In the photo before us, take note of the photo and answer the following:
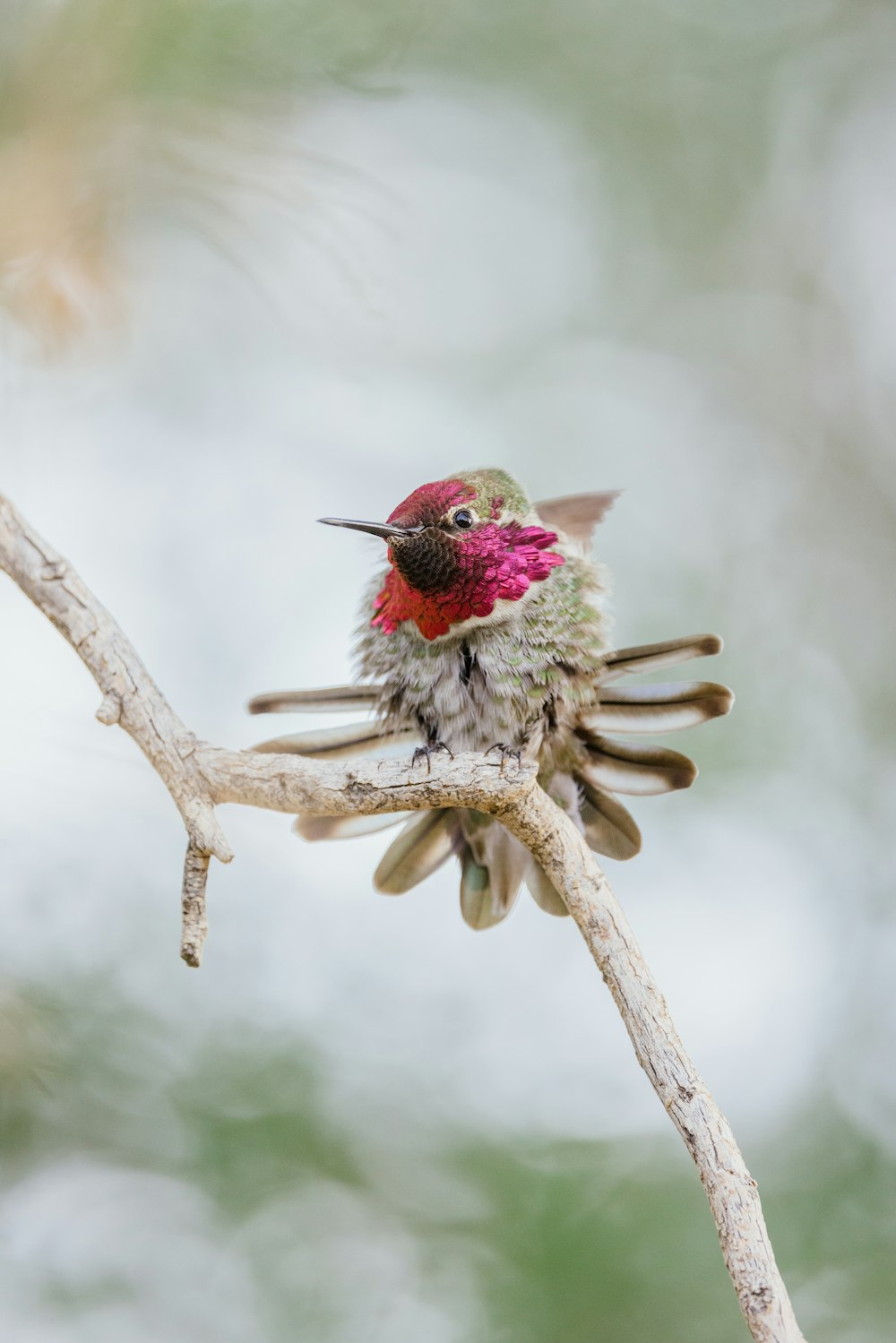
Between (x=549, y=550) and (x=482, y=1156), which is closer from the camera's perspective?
(x=549, y=550)

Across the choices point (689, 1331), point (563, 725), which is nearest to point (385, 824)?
point (563, 725)

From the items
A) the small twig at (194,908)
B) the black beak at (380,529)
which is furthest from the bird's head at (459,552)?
the small twig at (194,908)

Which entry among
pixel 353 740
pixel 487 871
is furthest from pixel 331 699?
pixel 487 871

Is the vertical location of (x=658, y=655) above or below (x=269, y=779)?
above

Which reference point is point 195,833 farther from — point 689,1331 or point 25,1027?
point 689,1331

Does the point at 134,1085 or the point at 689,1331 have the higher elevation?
the point at 134,1085

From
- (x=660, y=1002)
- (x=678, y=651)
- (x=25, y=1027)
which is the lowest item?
(x=660, y=1002)

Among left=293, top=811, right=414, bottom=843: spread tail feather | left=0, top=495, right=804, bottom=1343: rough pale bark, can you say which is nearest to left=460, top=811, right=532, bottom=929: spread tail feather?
left=293, top=811, right=414, bottom=843: spread tail feather

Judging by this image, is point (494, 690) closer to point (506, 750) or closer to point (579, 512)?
point (506, 750)
